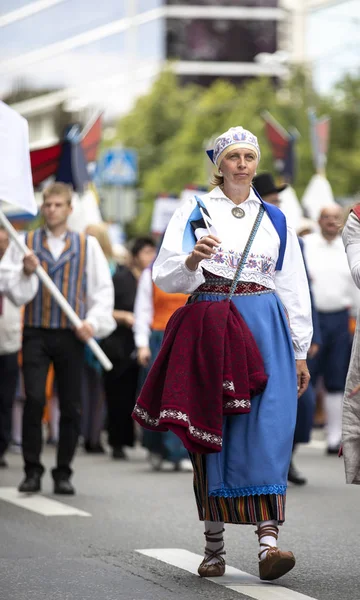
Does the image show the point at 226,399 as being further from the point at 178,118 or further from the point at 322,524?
the point at 178,118

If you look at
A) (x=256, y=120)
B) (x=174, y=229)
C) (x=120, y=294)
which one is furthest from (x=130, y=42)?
(x=174, y=229)

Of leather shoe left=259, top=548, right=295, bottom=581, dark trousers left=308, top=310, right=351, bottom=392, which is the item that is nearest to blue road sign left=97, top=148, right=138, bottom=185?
dark trousers left=308, top=310, right=351, bottom=392

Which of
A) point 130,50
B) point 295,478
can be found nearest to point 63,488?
point 295,478

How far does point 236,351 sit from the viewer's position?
6.46 m

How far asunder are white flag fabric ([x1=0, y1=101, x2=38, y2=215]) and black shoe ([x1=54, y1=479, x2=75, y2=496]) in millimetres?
2022

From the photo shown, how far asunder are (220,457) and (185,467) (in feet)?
18.4

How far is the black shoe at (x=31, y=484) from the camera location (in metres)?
9.58

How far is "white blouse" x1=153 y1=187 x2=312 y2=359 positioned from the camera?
6531mm

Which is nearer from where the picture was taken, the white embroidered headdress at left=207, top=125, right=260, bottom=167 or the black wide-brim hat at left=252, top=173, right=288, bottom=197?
the white embroidered headdress at left=207, top=125, right=260, bottom=167

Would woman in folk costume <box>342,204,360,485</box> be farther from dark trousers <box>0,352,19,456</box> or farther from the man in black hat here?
dark trousers <box>0,352,19,456</box>

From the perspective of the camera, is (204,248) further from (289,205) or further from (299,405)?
(289,205)

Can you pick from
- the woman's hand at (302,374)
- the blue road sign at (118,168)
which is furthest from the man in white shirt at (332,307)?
the blue road sign at (118,168)

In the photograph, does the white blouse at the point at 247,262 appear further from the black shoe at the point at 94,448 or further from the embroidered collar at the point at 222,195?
the black shoe at the point at 94,448

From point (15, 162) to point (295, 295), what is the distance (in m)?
2.62
